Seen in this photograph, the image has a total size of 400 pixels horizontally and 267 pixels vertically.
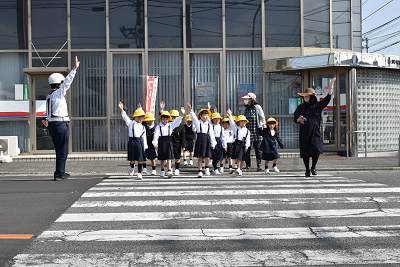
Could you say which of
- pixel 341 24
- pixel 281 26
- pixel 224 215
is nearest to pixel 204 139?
pixel 224 215

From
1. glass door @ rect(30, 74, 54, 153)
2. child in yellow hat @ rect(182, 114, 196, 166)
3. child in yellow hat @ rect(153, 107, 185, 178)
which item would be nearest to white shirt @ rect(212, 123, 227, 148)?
child in yellow hat @ rect(153, 107, 185, 178)

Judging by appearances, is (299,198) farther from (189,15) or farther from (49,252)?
(189,15)

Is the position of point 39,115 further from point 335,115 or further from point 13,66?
point 335,115

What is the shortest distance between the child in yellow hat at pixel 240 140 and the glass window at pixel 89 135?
7.56 meters

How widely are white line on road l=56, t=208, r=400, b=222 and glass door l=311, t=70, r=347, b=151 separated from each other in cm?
1191

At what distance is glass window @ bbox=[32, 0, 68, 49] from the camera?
1848 cm

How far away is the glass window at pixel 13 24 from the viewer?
18453 mm

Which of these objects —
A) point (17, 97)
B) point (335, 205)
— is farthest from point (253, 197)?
point (17, 97)

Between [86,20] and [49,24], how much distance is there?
53.0 inches

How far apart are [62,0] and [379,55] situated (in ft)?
37.9

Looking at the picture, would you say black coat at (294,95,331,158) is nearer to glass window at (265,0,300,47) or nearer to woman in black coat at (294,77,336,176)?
woman in black coat at (294,77,336,176)

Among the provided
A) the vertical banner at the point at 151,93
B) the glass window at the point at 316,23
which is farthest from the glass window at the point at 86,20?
the glass window at the point at 316,23

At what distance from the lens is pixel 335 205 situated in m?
7.02

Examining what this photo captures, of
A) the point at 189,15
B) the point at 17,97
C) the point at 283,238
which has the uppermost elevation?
the point at 189,15
